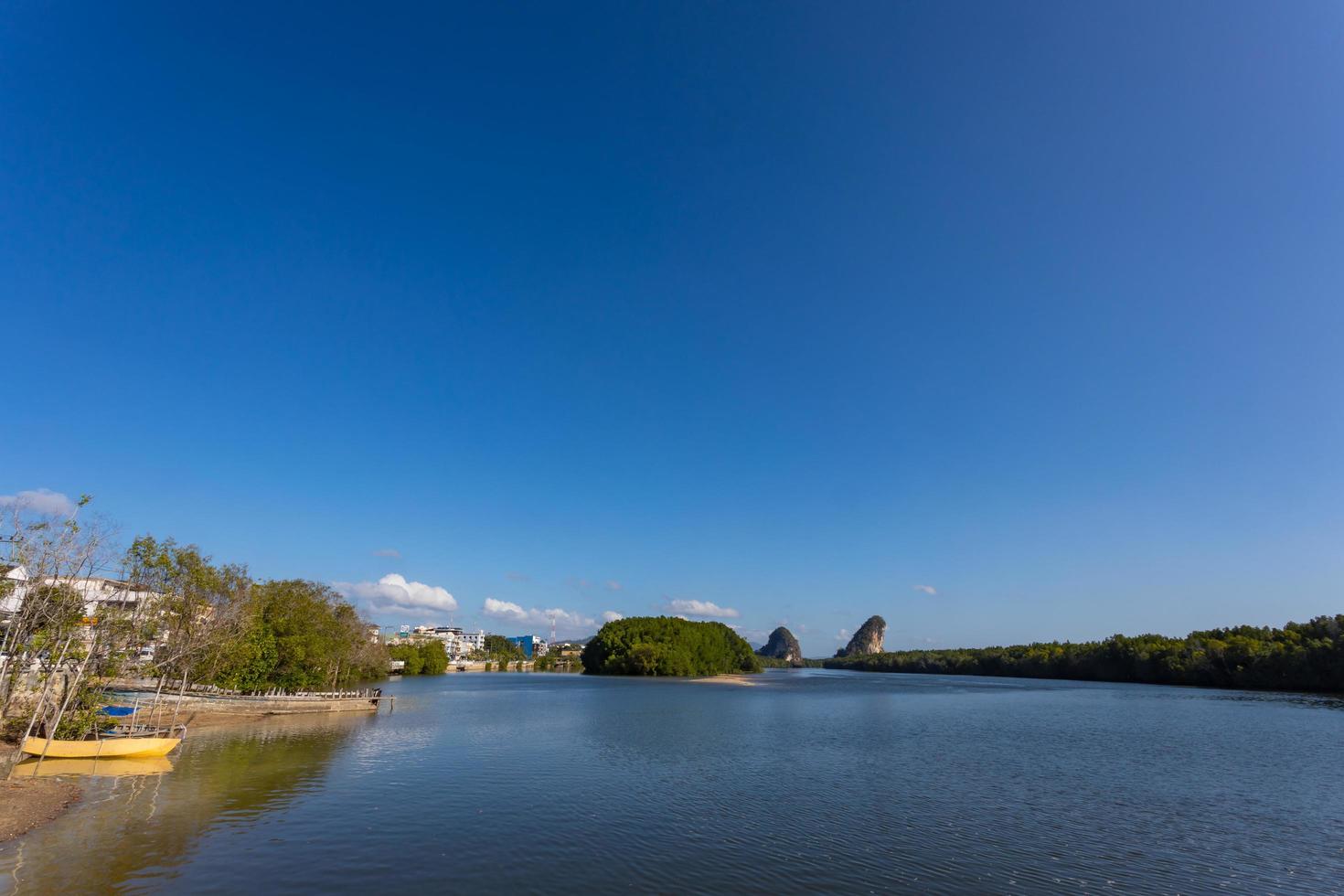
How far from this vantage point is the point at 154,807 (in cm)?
2244

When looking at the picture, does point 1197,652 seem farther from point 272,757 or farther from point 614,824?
point 272,757

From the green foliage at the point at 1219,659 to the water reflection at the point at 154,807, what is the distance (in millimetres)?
125468

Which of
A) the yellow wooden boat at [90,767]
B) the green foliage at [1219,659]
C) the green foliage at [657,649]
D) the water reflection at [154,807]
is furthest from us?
the green foliage at [657,649]

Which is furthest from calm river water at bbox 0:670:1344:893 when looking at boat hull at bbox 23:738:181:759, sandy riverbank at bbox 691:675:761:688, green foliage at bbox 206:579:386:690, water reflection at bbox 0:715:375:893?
sandy riverbank at bbox 691:675:761:688

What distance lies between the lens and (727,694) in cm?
9400

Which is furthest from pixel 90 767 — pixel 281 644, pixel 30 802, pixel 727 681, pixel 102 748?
pixel 727 681

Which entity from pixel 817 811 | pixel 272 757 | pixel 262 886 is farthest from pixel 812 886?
pixel 272 757

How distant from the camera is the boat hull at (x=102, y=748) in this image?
1110 inches

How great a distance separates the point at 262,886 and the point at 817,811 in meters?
18.0

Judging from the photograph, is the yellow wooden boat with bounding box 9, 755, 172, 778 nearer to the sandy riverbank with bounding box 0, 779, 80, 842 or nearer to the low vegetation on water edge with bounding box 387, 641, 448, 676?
the sandy riverbank with bounding box 0, 779, 80, 842

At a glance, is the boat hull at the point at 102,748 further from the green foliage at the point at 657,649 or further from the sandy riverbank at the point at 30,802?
the green foliage at the point at 657,649

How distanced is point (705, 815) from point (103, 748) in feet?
92.2

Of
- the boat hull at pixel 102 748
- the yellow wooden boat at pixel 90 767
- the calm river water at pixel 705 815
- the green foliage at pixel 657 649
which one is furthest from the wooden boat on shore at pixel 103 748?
the green foliage at pixel 657 649

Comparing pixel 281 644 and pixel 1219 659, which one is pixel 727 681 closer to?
pixel 1219 659
